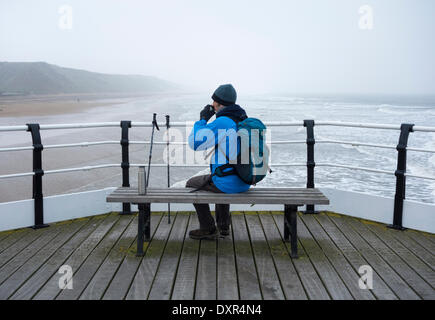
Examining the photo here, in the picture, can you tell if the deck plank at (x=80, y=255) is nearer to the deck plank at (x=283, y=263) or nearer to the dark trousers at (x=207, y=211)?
the dark trousers at (x=207, y=211)

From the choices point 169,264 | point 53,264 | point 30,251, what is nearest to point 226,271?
point 169,264

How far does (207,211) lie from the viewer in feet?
14.1

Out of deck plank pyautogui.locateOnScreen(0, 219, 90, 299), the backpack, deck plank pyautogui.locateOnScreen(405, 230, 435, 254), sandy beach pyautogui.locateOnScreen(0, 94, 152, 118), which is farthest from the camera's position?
sandy beach pyautogui.locateOnScreen(0, 94, 152, 118)

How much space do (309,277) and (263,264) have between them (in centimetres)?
42

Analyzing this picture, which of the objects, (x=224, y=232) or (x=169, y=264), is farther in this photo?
(x=224, y=232)

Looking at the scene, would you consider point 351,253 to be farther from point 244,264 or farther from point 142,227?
point 142,227

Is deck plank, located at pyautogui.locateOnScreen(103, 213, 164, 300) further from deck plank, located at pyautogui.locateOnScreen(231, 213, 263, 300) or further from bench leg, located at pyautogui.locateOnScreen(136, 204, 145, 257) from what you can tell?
deck plank, located at pyautogui.locateOnScreen(231, 213, 263, 300)

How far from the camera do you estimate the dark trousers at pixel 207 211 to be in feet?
13.6

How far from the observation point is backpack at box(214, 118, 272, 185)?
376 centimetres

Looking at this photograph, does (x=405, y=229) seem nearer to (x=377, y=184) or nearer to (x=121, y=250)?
(x=121, y=250)

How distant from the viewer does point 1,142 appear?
17.9 meters

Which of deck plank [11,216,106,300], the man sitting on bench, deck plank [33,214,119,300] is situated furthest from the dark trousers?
deck plank [11,216,106,300]

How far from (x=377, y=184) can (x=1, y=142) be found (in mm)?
14192

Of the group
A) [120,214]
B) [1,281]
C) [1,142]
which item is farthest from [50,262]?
[1,142]
